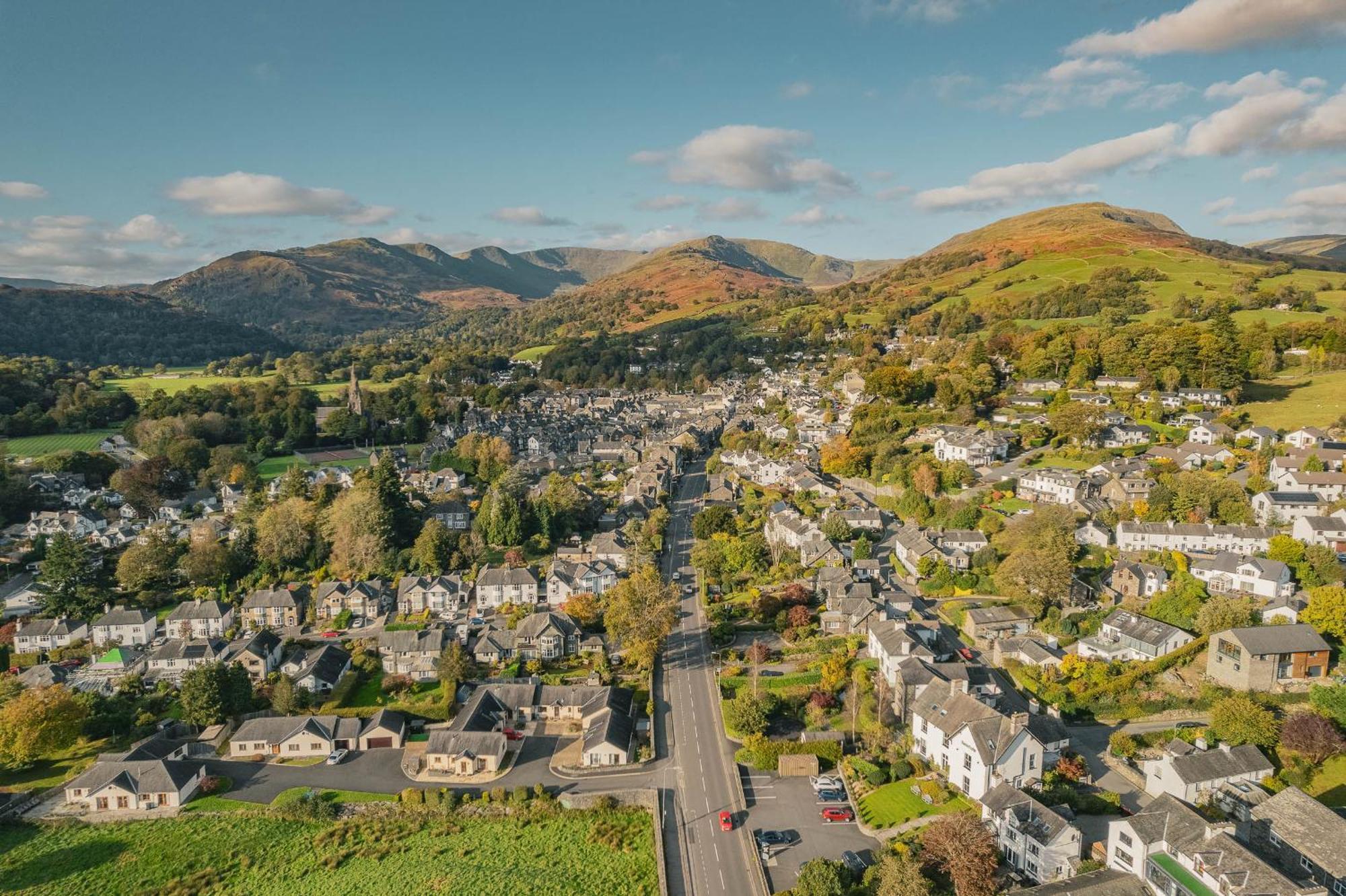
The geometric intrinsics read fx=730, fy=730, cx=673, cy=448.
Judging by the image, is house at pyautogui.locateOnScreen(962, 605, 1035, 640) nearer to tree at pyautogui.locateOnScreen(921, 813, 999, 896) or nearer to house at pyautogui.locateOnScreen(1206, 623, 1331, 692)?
house at pyautogui.locateOnScreen(1206, 623, 1331, 692)

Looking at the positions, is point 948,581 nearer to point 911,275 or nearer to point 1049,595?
point 1049,595

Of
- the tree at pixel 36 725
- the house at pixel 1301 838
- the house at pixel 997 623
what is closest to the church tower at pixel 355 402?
the tree at pixel 36 725

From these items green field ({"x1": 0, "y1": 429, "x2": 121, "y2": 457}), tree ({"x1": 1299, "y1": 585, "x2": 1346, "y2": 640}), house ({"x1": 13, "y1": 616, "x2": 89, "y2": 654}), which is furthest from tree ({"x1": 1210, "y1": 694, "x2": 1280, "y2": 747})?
green field ({"x1": 0, "y1": 429, "x2": 121, "y2": 457})

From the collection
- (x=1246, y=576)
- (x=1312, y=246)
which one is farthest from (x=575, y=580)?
(x=1312, y=246)

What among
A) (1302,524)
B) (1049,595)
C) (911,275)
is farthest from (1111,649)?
(911,275)

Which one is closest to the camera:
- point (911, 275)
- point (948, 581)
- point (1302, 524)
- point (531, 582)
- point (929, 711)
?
point (929, 711)

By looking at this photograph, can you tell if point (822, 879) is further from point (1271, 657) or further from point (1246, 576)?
point (1246, 576)
